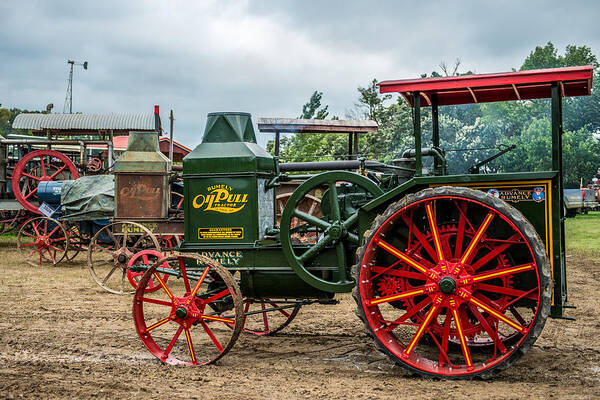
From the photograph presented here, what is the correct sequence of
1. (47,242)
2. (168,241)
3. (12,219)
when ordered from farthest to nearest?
1. (12,219)
2. (47,242)
3. (168,241)

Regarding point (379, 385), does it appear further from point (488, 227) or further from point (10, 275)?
point (10, 275)

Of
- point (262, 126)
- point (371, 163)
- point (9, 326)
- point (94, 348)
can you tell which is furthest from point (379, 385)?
point (262, 126)

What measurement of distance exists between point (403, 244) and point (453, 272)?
647 mm

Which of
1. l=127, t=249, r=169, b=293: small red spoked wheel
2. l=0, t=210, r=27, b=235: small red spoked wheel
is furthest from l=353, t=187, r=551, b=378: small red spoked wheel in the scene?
l=0, t=210, r=27, b=235: small red spoked wheel

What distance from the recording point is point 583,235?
17125mm

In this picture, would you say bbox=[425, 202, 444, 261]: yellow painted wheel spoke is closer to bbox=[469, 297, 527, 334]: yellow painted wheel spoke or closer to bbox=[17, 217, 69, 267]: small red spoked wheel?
bbox=[469, 297, 527, 334]: yellow painted wheel spoke

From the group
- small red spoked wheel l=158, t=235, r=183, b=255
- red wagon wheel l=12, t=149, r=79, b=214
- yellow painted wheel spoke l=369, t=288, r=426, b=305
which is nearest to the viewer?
yellow painted wheel spoke l=369, t=288, r=426, b=305

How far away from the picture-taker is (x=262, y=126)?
10.7 metres

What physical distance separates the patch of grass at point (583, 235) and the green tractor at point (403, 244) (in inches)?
420

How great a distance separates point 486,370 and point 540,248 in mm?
857

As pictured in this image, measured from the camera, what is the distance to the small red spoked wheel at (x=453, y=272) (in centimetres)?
403

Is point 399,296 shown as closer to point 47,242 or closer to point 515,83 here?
point 515,83

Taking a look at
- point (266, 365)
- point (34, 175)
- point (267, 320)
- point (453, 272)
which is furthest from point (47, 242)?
point (453, 272)

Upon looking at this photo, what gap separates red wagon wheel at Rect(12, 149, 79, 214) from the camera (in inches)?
515
